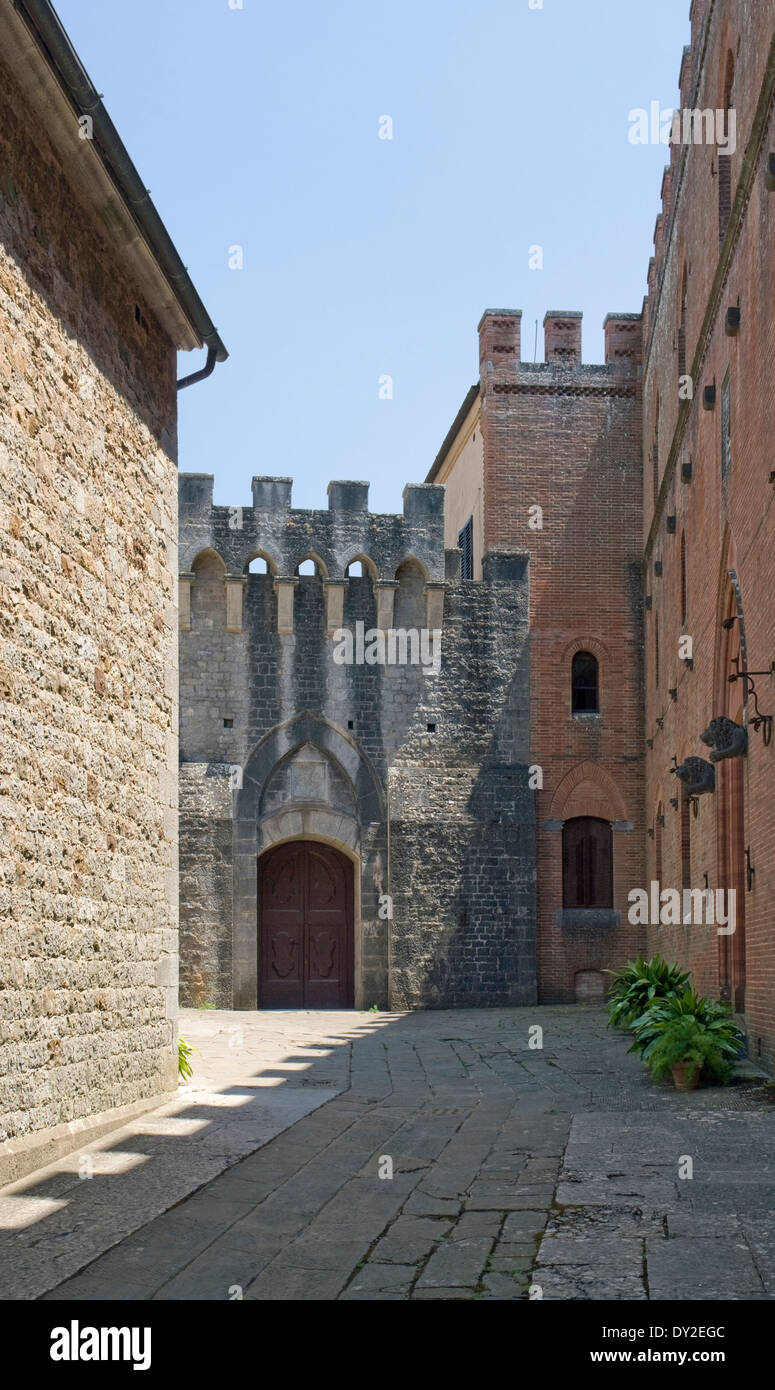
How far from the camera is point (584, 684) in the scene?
22.2m

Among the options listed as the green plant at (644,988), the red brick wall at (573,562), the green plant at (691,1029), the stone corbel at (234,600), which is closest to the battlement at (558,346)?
the red brick wall at (573,562)

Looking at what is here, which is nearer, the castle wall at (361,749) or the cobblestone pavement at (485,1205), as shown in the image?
the cobblestone pavement at (485,1205)

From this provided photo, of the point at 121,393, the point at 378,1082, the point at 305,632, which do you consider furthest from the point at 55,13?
the point at 305,632

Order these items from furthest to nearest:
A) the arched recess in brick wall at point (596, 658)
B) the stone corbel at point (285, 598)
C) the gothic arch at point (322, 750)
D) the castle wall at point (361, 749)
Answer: the arched recess in brick wall at point (596, 658), the stone corbel at point (285, 598), the gothic arch at point (322, 750), the castle wall at point (361, 749)

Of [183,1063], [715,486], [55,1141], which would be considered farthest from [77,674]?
[715,486]

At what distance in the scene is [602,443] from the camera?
22.5 m

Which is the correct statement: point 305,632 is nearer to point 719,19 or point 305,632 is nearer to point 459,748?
point 459,748

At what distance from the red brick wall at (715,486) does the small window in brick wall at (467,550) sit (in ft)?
12.0

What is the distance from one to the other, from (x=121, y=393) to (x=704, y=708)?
782 cm

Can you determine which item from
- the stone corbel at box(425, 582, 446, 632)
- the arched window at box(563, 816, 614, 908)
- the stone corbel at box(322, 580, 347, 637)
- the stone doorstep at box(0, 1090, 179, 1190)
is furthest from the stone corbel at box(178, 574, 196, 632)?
the stone doorstep at box(0, 1090, 179, 1190)

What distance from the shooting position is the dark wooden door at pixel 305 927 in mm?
21375

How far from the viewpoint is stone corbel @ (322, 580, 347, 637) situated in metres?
21.3

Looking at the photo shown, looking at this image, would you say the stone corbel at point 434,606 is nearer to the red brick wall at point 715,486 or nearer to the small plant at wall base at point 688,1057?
the red brick wall at point 715,486

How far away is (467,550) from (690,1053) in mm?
15209
